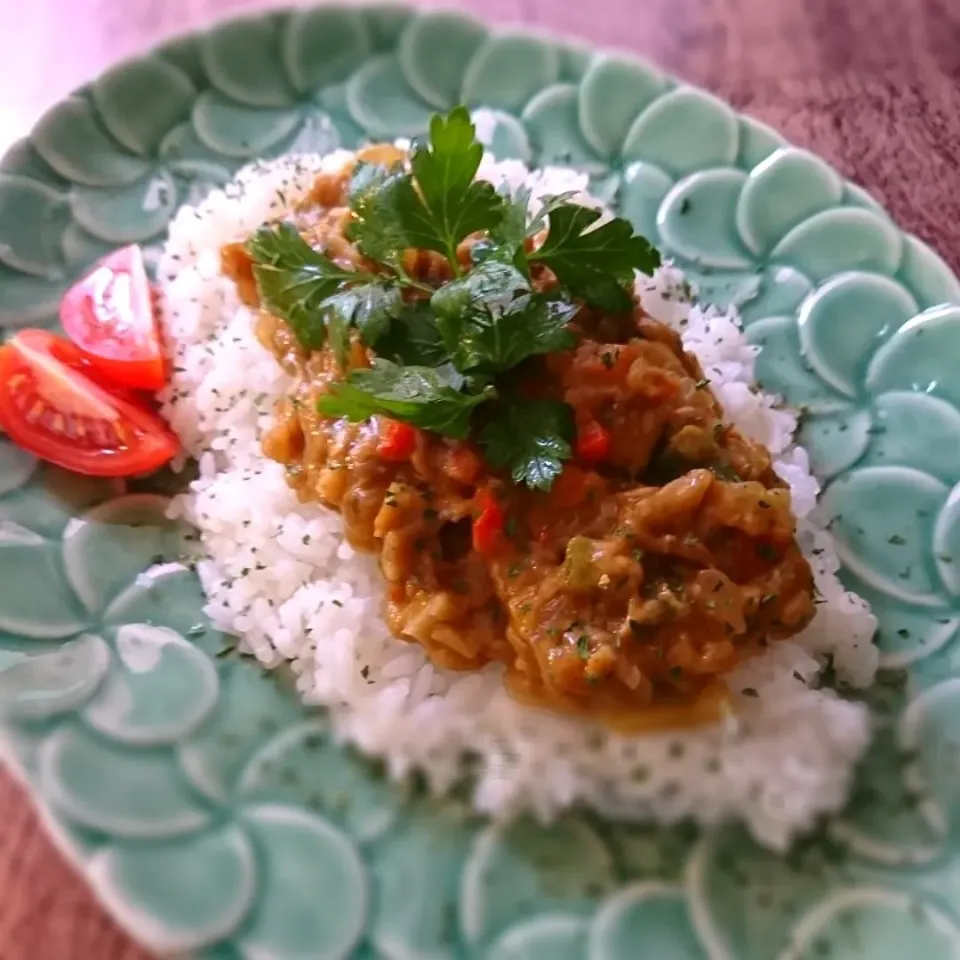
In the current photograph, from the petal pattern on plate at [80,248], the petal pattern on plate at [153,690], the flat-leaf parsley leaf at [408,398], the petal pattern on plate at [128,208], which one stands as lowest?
the petal pattern on plate at [153,690]

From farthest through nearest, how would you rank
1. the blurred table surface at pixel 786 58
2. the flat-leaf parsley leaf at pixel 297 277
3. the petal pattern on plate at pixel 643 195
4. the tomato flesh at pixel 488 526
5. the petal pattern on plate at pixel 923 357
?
the blurred table surface at pixel 786 58 < the petal pattern on plate at pixel 643 195 < the petal pattern on plate at pixel 923 357 < the flat-leaf parsley leaf at pixel 297 277 < the tomato flesh at pixel 488 526

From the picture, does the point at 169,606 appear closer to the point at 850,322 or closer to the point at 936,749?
the point at 936,749

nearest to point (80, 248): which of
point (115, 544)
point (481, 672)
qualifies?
point (115, 544)

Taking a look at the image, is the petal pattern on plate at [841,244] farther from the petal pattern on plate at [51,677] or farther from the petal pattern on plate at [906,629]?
the petal pattern on plate at [51,677]

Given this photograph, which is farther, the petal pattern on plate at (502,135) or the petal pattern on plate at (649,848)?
the petal pattern on plate at (502,135)

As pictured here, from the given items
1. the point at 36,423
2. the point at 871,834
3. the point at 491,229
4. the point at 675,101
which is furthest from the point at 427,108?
the point at 871,834

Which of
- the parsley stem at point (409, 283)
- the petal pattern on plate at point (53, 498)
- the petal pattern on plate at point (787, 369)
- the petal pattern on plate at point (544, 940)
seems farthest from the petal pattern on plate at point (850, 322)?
the petal pattern on plate at point (53, 498)

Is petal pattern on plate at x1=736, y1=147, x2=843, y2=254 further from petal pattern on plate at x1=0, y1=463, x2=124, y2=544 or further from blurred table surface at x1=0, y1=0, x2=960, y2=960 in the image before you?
petal pattern on plate at x1=0, y1=463, x2=124, y2=544
